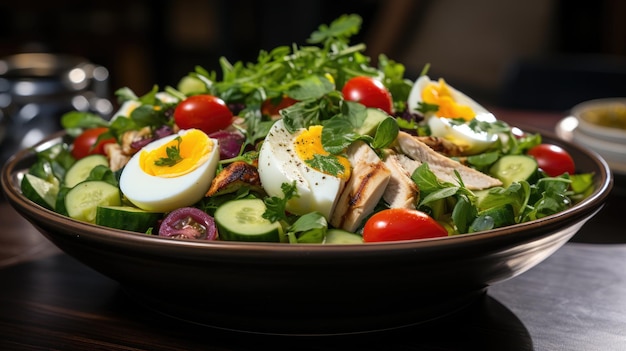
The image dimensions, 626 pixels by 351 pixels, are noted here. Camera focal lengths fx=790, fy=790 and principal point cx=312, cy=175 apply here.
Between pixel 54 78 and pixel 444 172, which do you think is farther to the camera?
pixel 54 78

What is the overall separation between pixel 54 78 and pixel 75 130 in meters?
1.51

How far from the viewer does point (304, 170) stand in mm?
1574

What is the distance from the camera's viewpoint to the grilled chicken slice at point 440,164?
1705mm

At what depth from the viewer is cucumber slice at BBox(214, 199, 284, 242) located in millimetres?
1383

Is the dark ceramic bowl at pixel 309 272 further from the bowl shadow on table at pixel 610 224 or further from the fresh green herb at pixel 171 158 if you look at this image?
the bowl shadow on table at pixel 610 224

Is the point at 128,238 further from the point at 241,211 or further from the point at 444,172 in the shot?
the point at 444,172

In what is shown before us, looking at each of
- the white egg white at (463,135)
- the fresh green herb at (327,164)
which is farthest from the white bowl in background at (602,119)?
the fresh green herb at (327,164)

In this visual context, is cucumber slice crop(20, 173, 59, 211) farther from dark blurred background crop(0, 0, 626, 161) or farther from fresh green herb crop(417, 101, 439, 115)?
dark blurred background crop(0, 0, 626, 161)

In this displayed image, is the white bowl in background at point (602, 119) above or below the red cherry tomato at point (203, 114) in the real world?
below

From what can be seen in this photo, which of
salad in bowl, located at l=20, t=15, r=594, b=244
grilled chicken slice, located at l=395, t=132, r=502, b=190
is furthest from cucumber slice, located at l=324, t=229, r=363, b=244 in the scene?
grilled chicken slice, located at l=395, t=132, r=502, b=190

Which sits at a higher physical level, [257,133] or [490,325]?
[257,133]

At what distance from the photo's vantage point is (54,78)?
11.8 ft

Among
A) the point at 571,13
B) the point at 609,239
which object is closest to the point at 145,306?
the point at 609,239

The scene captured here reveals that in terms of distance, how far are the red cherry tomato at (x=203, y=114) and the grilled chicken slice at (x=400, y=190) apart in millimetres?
427
